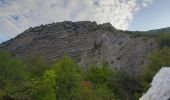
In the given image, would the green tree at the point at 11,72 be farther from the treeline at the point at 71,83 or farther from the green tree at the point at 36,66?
the green tree at the point at 36,66

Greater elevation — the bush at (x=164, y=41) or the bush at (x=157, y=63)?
the bush at (x=164, y=41)

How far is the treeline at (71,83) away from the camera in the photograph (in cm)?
5481

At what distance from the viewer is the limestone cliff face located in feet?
379

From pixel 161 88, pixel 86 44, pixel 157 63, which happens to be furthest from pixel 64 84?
pixel 86 44

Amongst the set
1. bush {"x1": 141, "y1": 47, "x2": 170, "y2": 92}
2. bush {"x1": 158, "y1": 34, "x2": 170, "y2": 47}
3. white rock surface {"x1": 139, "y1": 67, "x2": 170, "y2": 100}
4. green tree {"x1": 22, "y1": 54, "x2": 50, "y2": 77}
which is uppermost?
white rock surface {"x1": 139, "y1": 67, "x2": 170, "y2": 100}

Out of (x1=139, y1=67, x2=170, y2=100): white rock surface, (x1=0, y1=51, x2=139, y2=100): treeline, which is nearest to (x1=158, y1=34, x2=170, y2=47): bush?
(x1=0, y1=51, x2=139, y2=100): treeline

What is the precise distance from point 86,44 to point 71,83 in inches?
2885

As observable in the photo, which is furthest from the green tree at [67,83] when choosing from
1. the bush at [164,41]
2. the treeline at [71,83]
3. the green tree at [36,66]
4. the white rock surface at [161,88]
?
the white rock surface at [161,88]

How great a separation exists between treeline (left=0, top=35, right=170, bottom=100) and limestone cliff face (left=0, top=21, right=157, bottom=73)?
89.1ft

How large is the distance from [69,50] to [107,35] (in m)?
14.9

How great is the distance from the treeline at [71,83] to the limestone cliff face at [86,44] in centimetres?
2715

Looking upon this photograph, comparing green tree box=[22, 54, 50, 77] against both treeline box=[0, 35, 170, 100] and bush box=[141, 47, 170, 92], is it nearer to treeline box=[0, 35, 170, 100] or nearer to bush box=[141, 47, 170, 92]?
treeline box=[0, 35, 170, 100]

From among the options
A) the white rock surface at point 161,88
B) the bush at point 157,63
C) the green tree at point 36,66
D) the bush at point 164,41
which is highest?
the white rock surface at point 161,88

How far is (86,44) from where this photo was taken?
459 feet
